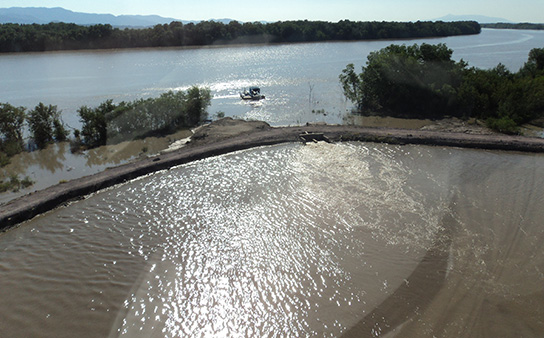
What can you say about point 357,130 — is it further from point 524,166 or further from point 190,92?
point 190,92

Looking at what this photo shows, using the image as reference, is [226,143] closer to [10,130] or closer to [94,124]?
[94,124]

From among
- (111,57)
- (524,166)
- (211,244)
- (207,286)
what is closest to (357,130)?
(524,166)

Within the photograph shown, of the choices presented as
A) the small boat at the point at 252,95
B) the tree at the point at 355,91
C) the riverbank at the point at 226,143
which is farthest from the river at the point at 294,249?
the small boat at the point at 252,95

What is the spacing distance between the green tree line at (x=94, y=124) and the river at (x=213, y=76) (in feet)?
9.65

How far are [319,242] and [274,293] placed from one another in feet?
8.37

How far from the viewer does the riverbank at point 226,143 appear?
13.2 metres

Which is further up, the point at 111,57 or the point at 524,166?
the point at 111,57

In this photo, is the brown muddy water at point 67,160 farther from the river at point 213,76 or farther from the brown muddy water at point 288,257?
the river at point 213,76

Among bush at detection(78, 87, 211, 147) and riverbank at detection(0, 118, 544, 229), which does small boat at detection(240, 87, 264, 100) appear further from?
riverbank at detection(0, 118, 544, 229)

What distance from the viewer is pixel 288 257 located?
34.0 ft

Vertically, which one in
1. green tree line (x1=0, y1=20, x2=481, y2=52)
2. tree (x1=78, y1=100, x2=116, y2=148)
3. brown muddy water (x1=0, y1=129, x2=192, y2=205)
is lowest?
brown muddy water (x1=0, y1=129, x2=192, y2=205)

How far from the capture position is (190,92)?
24078 millimetres

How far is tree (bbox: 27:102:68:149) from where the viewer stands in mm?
19997

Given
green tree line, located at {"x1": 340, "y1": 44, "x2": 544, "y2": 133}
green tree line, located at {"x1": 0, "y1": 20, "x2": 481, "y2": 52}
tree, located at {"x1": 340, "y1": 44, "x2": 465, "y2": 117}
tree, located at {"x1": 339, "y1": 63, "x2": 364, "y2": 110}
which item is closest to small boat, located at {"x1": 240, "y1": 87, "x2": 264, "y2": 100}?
tree, located at {"x1": 339, "y1": 63, "x2": 364, "y2": 110}
